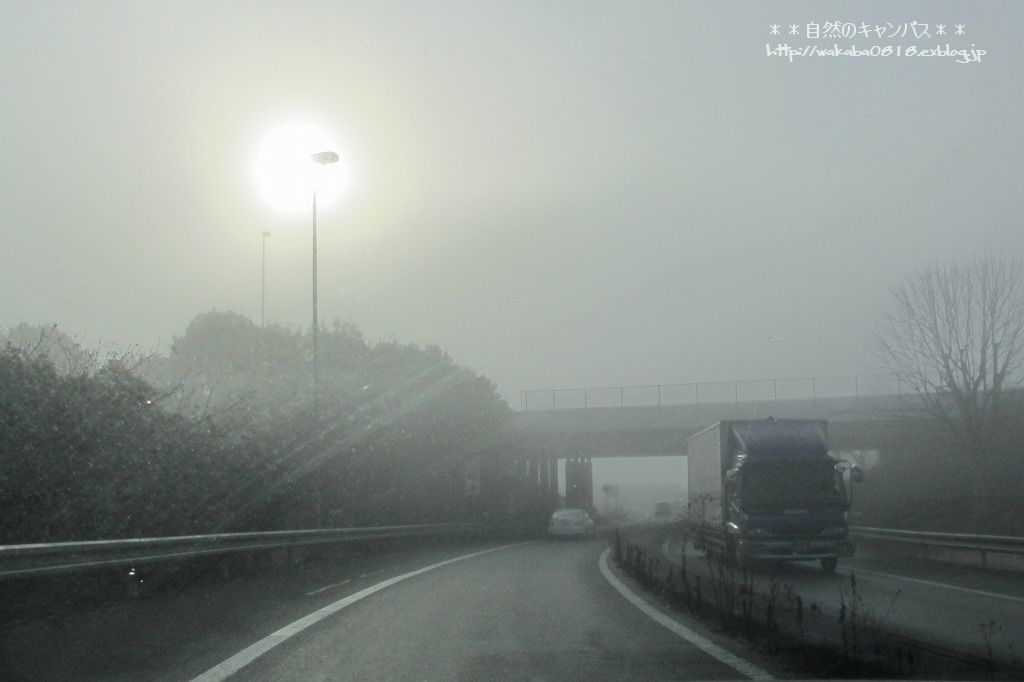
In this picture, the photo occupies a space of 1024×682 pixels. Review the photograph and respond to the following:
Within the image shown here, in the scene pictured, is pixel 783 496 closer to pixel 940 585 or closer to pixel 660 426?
pixel 940 585

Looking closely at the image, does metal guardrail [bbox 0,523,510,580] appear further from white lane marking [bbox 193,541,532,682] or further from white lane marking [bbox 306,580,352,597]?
white lane marking [bbox 193,541,532,682]

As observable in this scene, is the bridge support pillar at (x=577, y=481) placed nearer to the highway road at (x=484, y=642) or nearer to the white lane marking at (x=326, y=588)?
the white lane marking at (x=326, y=588)

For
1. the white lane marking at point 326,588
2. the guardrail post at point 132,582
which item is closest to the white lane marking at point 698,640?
the white lane marking at point 326,588

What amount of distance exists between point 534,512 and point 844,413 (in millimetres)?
20786

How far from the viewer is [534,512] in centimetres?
6925

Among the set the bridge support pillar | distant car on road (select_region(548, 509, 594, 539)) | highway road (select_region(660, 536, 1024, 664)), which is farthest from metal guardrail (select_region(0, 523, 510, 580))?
the bridge support pillar

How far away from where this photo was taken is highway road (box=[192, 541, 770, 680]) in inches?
404

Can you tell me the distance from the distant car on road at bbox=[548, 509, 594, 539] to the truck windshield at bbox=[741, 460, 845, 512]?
23901 millimetres

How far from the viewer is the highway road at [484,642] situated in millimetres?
10266

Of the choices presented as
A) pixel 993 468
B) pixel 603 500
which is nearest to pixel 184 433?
pixel 993 468

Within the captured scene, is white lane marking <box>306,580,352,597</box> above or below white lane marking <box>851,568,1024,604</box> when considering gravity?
above

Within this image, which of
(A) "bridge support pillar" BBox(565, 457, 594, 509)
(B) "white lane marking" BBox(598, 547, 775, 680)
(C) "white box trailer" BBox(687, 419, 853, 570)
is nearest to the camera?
(B) "white lane marking" BBox(598, 547, 775, 680)

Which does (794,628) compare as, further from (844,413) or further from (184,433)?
(844,413)

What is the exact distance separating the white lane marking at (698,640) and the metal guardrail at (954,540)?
948cm
